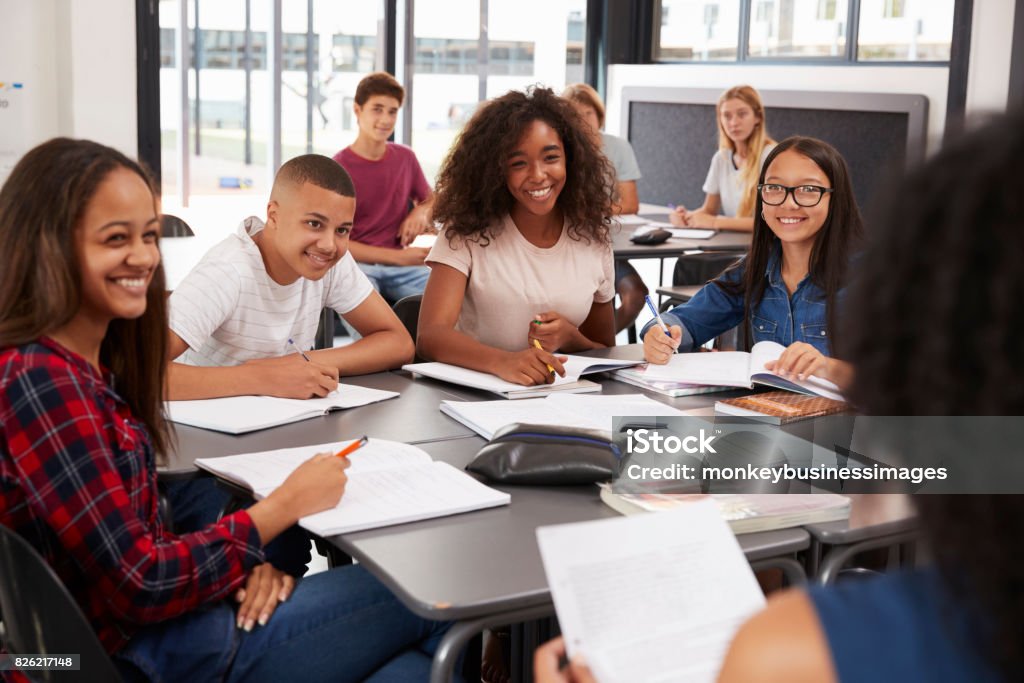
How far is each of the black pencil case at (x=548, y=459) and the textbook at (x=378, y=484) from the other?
0.13 feet

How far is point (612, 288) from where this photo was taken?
272 centimetres

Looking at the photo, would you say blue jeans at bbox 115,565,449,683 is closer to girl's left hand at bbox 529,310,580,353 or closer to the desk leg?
the desk leg

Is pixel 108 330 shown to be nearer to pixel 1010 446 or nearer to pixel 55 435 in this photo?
pixel 55 435

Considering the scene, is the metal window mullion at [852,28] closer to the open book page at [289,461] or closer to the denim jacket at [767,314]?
the denim jacket at [767,314]

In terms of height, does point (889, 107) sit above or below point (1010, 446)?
above

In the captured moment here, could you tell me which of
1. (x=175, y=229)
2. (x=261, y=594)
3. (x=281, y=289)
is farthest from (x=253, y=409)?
(x=175, y=229)

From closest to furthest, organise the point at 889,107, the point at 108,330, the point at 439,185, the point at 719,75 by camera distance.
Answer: the point at 108,330 < the point at 439,185 < the point at 889,107 < the point at 719,75

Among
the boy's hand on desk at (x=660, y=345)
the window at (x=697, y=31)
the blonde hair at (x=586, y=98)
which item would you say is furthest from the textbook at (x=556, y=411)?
the window at (x=697, y=31)

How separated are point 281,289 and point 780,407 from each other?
102 centimetres

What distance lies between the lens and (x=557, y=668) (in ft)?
3.08

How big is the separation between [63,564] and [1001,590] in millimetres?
1094

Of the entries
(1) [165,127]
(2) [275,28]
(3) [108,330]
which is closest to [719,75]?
(2) [275,28]

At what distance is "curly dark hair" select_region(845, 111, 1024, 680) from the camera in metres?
0.56

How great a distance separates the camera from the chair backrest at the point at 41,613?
3.74 feet
